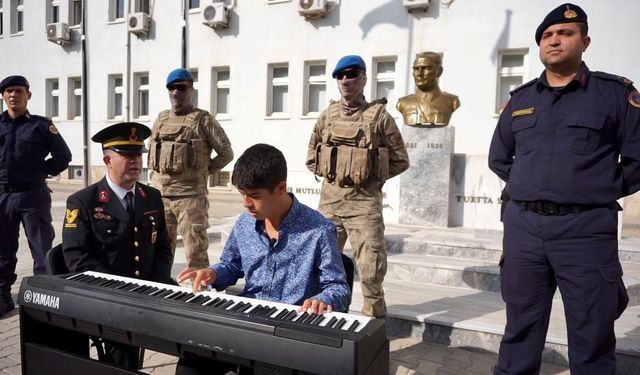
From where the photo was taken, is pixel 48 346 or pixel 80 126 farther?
pixel 80 126

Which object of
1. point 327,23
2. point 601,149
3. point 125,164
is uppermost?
point 327,23

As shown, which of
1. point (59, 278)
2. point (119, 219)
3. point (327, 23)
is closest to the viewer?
point (59, 278)

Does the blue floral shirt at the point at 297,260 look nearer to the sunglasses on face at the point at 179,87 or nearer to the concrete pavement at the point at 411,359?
the concrete pavement at the point at 411,359

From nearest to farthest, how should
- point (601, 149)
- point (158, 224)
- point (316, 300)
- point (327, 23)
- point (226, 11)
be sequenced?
point (316, 300), point (601, 149), point (158, 224), point (327, 23), point (226, 11)

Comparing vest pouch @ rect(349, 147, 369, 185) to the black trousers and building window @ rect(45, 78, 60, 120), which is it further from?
building window @ rect(45, 78, 60, 120)

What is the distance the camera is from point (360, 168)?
10.6ft

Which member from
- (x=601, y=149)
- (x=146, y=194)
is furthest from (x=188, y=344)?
(x=601, y=149)

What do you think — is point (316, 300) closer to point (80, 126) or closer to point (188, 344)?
point (188, 344)

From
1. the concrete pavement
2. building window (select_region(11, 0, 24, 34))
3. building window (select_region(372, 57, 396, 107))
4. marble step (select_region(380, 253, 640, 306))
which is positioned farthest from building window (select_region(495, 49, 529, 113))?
building window (select_region(11, 0, 24, 34))

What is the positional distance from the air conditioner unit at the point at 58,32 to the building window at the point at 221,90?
6570 mm

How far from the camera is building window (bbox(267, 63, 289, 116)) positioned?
13.9m

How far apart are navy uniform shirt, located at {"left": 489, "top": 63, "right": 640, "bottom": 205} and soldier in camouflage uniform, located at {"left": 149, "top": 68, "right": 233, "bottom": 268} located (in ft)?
8.96

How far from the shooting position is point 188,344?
4.64ft

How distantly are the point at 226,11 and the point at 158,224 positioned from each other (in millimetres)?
12723
